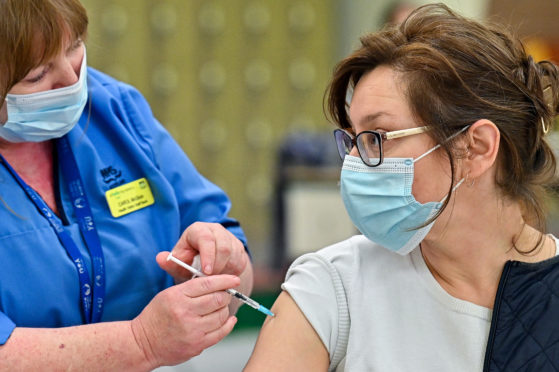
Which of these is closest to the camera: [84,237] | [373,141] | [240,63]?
[373,141]

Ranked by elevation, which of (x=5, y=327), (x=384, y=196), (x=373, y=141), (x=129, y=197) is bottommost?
(x=5, y=327)

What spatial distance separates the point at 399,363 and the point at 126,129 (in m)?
0.83

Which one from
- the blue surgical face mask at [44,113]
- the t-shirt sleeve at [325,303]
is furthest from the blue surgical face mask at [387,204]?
the blue surgical face mask at [44,113]

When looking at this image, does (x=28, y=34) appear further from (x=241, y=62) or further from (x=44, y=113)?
(x=241, y=62)

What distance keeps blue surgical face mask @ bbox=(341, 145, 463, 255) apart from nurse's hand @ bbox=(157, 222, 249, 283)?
0.91 feet

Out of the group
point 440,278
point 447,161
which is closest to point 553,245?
point 440,278

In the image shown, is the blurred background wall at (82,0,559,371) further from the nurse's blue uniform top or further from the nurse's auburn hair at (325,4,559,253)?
the nurse's auburn hair at (325,4,559,253)

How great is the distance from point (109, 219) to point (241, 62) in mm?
4882

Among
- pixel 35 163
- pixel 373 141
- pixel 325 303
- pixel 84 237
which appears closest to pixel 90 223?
pixel 84 237

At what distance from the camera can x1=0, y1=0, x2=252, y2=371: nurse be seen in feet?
4.64

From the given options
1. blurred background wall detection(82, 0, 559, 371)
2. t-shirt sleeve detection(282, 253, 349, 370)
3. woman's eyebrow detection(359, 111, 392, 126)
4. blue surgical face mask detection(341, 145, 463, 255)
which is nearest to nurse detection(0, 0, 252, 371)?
t-shirt sleeve detection(282, 253, 349, 370)

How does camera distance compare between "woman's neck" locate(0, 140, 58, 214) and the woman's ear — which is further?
"woman's neck" locate(0, 140, 58, 214)

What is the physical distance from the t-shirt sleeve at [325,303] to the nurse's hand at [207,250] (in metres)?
0.15

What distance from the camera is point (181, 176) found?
175 cm
